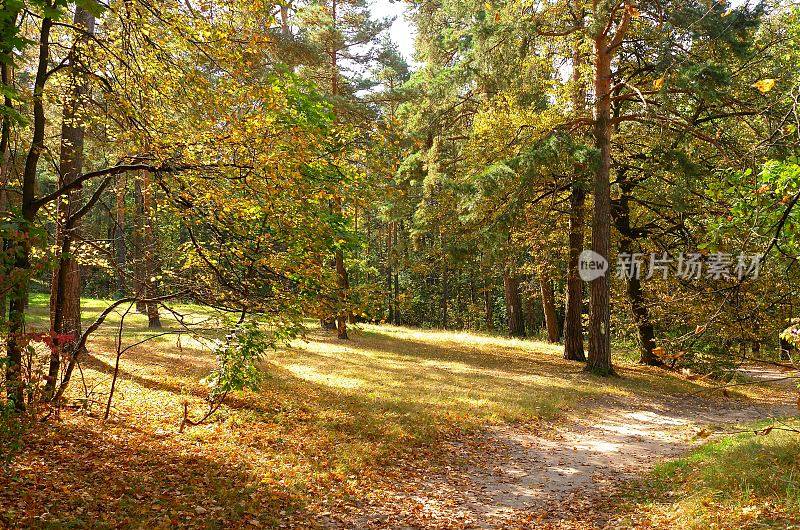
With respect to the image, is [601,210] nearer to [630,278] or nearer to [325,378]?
[630,278]

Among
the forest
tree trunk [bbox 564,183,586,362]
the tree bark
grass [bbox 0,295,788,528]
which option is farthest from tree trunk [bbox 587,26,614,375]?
the tree bark

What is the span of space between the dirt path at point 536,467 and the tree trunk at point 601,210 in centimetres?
283

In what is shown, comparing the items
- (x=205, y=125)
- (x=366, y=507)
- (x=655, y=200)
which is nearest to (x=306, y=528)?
(x=366, y=507)

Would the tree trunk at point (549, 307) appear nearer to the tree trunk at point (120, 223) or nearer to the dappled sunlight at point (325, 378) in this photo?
the dappled sunlight at point (325, 378)

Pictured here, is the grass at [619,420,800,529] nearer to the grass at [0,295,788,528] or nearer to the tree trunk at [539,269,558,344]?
the grass at [0,295,788,528]

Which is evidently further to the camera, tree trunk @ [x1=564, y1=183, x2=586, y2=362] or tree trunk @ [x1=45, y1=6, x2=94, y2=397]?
tree trunk @ [x1=564, y1=183, x2=586, y2=362]

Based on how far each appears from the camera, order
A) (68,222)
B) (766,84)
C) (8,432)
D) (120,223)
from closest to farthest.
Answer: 1. (766,84)
2. (8,432)
3. (68,222)
4. (120,223)

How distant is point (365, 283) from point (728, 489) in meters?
7.08

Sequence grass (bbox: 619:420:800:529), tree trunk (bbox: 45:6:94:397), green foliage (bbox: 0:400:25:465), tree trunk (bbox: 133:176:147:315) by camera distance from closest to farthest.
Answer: green foliage (bbox: 0:400:25:465), grass (bbox: 619:420:800:529), tree trunk (bbox: 45:6:94:397), tree trunk (bbox: 133:176:147:315)

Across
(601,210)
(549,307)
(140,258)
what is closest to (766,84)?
(140,258)

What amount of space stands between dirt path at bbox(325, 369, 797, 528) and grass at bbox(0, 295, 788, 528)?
47 cm

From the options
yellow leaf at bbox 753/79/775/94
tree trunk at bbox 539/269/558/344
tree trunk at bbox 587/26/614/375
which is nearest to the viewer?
yellow leaf at bbox 753/79/775/94

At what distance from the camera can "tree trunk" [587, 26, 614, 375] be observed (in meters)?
14.5

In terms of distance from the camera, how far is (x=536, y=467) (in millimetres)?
8312
